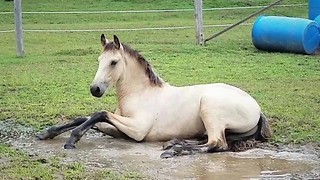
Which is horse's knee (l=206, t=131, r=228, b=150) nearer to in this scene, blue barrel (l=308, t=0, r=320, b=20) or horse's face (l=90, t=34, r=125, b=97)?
horse's face (l=90, t=34, r=125, b=97)

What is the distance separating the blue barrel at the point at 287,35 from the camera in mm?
14352

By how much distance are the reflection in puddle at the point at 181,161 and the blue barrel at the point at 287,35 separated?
759cm

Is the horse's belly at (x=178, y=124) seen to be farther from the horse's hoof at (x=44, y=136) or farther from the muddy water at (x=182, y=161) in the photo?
the horse's hoof at (x=44, y=136)

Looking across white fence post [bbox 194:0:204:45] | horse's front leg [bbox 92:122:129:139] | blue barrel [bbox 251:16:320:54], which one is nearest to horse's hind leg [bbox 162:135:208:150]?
horse's front leg [bbox 92:122:129:139]

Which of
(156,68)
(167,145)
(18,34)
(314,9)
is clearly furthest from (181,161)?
(314,9)

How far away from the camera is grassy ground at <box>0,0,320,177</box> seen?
860cm

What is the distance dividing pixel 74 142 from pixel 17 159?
703 mm

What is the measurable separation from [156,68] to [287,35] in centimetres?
322

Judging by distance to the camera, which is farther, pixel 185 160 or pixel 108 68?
pixel 108 68

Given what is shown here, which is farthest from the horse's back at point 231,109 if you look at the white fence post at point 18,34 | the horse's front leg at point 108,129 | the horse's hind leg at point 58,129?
the white fence post at point 18,34

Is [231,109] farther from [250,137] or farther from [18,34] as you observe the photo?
[18,34]

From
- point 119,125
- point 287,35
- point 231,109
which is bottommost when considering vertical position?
point 287,35

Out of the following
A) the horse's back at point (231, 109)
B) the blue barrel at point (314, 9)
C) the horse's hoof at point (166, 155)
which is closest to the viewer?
the horse's hoof at point (166, 155)

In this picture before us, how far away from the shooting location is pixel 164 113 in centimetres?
740
